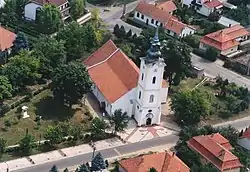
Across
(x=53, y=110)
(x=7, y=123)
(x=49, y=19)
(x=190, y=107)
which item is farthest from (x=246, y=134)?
(x=49, y=19)

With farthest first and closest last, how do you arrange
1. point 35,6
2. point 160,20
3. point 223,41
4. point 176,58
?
point 160,20 → point 35,6 → point 223,41 → point 176,58

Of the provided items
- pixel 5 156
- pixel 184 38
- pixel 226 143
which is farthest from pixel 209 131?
pixel 184 38

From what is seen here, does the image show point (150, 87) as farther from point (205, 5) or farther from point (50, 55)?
point (205, 5)

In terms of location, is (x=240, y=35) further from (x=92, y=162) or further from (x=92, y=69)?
(x=92, y=162)

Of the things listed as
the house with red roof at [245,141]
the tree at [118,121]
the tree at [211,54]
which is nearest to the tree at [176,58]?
the tree at [118,121]

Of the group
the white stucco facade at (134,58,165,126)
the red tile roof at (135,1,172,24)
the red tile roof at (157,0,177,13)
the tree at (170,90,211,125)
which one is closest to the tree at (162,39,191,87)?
the tree at (170,90,211,125)

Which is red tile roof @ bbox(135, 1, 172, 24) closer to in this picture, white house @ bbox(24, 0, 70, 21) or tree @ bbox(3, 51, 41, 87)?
white house @ bbox(24, 0, 70, 21)

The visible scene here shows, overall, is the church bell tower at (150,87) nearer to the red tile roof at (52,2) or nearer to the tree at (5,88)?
the tree at (5,88)
